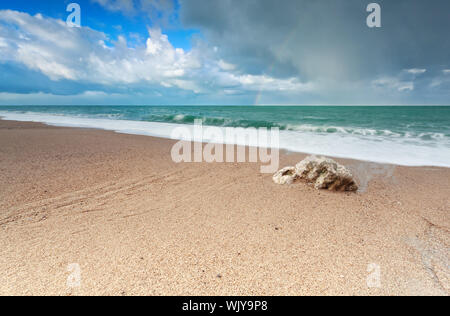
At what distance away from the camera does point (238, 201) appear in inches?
150

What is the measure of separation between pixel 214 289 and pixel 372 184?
4.20 meters

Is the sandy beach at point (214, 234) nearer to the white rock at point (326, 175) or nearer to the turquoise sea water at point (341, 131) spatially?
the white rock at point (326, 175)

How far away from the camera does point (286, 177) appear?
184 inches

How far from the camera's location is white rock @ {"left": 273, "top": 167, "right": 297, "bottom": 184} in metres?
4.64

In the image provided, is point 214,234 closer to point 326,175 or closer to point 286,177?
point 286,177

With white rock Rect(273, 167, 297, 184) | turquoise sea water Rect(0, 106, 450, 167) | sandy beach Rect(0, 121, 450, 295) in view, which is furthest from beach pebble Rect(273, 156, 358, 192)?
turquoise sea water Rect(0, 106, 450, 167)

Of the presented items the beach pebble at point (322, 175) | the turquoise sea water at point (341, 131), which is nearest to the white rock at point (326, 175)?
the beach pebble at point (322, 175)

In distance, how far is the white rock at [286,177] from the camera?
4636 mm

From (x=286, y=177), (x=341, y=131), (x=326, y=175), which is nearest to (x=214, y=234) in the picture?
(x=286, y=177)

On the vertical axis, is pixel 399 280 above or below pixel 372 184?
below

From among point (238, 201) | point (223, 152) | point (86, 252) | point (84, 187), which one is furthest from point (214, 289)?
point (223, 152)

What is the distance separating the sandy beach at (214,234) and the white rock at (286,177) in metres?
0.21

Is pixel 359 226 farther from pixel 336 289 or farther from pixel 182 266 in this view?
pixel 182 266
